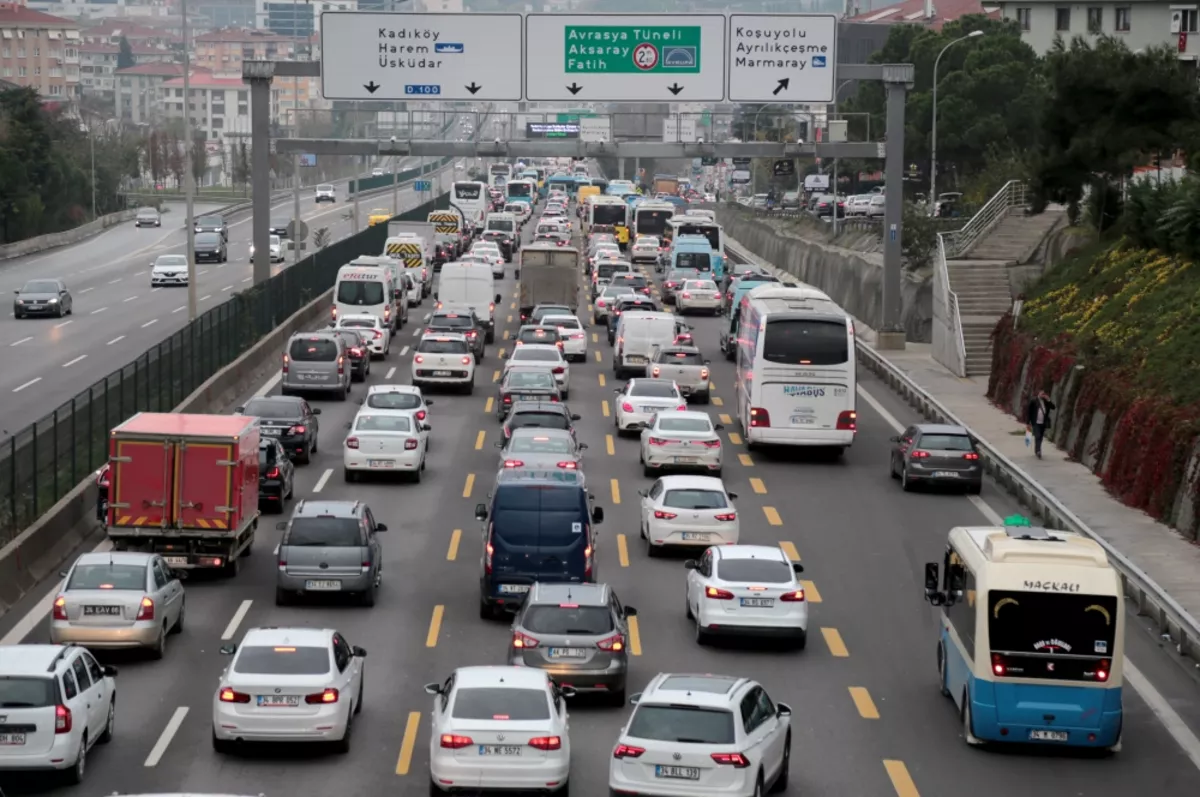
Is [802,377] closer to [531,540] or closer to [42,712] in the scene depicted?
[531,540]

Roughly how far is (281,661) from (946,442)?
2111cm

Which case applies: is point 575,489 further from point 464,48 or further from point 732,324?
point 732,324

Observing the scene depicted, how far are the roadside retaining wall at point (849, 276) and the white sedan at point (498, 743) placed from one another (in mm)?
45006

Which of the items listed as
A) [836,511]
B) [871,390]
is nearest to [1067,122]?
[871,390]

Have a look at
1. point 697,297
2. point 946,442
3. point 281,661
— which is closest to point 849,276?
point 697,297

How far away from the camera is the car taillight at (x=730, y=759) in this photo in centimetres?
1748

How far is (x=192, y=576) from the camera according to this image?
29938 millimetres

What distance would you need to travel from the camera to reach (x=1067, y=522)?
109ft

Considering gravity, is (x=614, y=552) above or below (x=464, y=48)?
below

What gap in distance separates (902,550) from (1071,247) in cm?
2717

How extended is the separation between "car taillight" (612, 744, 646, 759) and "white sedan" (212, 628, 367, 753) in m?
3.82

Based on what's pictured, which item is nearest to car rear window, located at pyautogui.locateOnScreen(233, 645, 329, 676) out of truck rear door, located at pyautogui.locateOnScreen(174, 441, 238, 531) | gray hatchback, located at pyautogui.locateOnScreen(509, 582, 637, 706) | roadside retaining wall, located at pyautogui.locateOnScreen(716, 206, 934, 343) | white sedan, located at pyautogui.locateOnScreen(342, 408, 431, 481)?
gray hatchback, located at pyautogui.locateOnScreen(509, 582, 637, 706)

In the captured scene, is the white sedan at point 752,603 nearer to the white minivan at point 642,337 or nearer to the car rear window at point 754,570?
the car rear window at point 754,570

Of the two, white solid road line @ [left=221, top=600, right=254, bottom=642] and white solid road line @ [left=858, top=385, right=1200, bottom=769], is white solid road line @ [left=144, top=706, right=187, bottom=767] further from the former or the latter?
white solid road line @ [left=858, top=385, right=1200, bottom=769]
